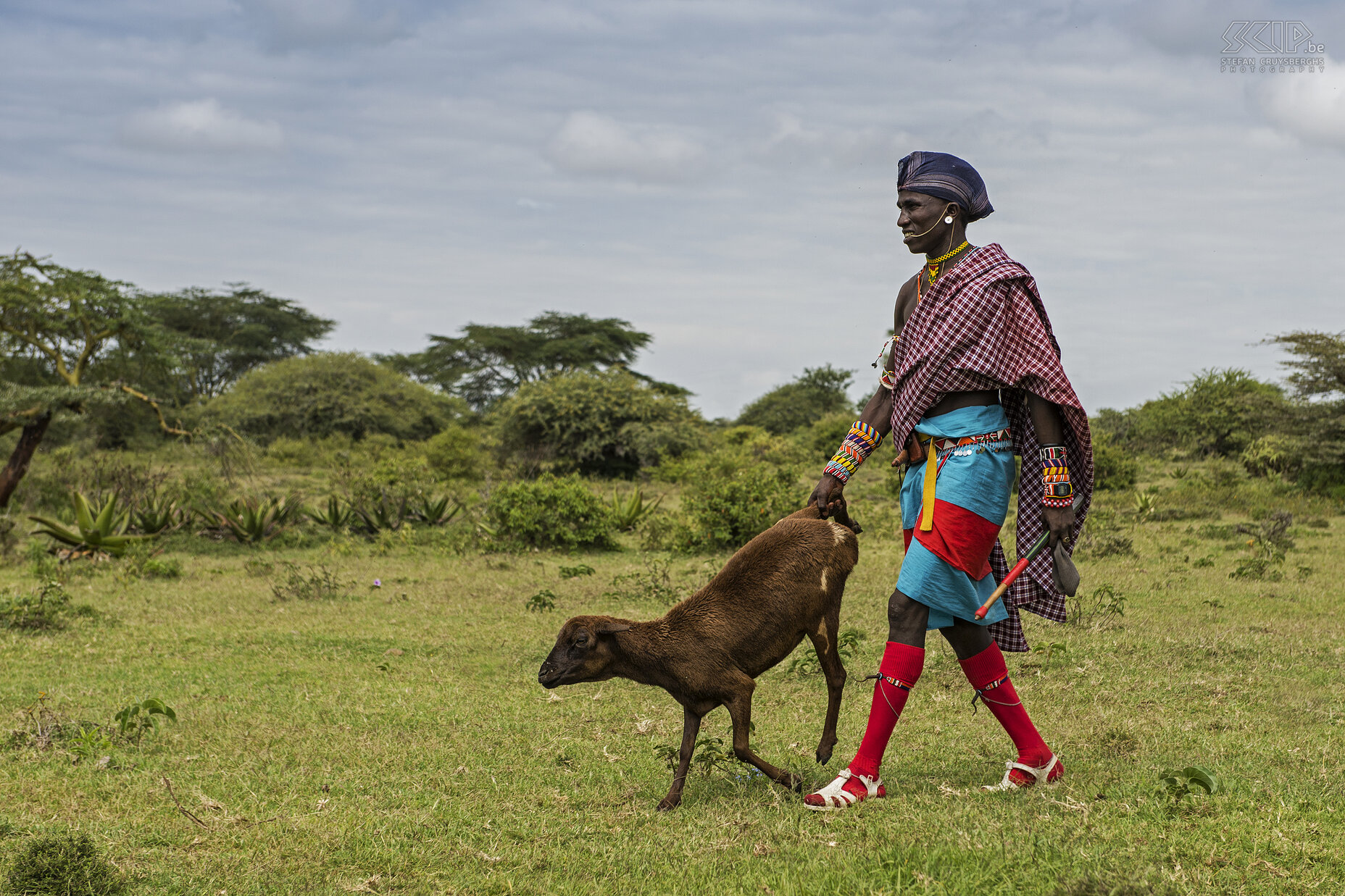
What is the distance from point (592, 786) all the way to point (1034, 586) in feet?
6.17

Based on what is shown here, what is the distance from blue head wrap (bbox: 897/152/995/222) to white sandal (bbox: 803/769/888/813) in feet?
6.58

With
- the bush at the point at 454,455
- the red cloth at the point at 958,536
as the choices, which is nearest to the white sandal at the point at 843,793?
the red cloth at the point at 958,536

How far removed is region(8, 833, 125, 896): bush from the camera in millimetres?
3008

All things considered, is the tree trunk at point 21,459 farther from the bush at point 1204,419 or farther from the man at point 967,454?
the bush at point 1204,419

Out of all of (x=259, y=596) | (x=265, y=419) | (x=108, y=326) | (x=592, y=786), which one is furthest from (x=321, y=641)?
(x=265, y=419)

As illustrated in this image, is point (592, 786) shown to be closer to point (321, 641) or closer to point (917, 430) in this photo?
point (917, 430)

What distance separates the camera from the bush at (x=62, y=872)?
301 cm

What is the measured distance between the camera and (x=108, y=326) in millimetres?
17594

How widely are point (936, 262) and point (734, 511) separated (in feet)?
28.1

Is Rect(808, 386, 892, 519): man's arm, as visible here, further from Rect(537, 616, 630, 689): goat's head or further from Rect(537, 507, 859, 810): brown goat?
Rect(537, 616, 630, 689): goat's head

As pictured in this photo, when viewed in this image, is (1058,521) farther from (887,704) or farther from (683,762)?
(683,762)

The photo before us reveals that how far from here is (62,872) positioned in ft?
9.94

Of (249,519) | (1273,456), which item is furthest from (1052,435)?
(1273,456)

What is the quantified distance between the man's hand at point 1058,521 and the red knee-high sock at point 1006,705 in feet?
1.53
